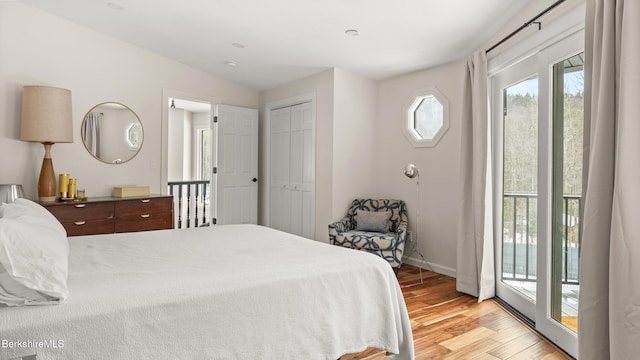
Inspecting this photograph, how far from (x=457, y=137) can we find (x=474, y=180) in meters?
0.84

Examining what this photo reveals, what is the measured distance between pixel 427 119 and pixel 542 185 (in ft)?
6.52

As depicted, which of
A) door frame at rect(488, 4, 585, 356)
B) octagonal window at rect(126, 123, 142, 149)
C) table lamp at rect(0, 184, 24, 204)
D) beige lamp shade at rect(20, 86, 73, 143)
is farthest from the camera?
octagonal window at rect(126, 123, 142, 149)

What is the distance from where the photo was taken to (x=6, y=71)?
348 cm

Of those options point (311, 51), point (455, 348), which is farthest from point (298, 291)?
point (311, 51)

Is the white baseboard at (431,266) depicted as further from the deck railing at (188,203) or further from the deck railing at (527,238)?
the deck railing at (188,203)

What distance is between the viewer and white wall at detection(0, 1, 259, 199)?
352cm

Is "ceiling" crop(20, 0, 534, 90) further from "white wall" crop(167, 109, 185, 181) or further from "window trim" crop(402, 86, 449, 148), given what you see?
"white wall" crop(167, 109, 185, 181)

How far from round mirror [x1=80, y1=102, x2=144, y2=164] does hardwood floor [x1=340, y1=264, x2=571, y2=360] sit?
3.48 meters

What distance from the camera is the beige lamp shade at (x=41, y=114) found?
10.9 feet

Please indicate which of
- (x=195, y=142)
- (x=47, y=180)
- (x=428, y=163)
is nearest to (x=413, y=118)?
(x=428, y=163)

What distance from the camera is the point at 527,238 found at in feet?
9.50

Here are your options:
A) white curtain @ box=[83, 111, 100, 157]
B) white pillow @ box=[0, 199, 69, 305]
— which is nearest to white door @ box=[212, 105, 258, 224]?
white curtain @ box=[83, 111, 100, 157]

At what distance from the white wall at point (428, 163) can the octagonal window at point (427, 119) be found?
60 mm

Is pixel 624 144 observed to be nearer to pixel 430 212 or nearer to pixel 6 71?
Result: pixel 430 212
